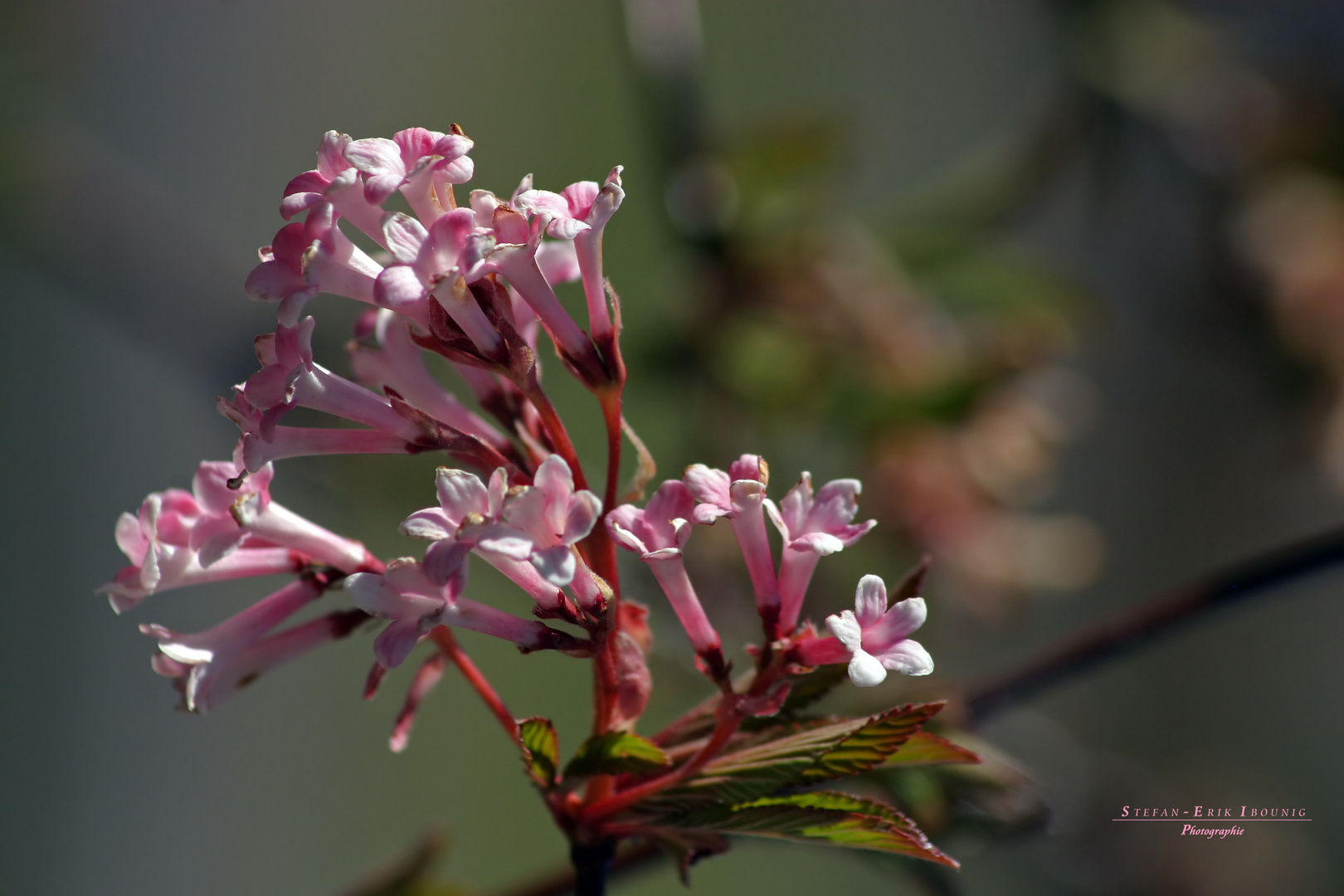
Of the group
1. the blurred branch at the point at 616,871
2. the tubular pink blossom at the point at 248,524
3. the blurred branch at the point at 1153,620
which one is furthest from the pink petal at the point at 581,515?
the blurred branch at the point at 1153,620

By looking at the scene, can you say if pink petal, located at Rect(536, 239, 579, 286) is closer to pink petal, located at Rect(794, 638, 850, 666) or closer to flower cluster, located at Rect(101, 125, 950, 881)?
flower cluster, located at Rect(101, 125, 950, 881)

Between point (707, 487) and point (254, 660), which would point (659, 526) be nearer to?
point (707, 487)

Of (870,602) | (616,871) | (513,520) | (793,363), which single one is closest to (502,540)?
(513,520)

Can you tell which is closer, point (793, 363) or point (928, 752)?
point (928, 752)

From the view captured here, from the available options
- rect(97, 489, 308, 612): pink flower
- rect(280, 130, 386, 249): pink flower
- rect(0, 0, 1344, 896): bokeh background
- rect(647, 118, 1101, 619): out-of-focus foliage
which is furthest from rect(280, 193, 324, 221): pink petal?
rect(647, 118, 1101, 619): out-of-focus foliage

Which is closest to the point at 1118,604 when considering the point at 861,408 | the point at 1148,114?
the point at 1148,114

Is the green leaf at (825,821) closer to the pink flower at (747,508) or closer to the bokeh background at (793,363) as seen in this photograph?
the pink flower at (747,508)
